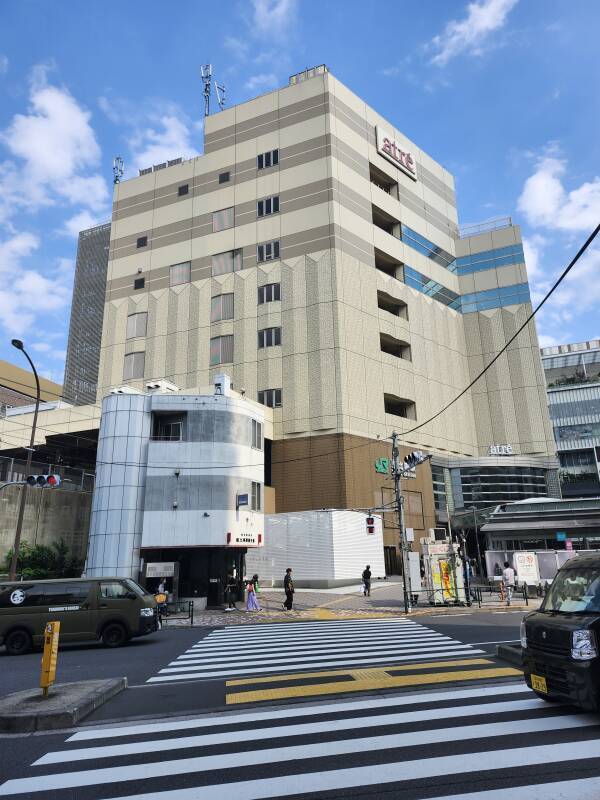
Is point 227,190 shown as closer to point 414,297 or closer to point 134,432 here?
point 414,297

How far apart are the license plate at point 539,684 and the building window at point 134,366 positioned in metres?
47.2

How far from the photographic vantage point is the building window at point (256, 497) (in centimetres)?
3145

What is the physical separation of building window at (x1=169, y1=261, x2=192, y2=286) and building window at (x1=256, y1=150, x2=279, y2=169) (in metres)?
11.4

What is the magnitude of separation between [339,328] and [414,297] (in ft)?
42.8

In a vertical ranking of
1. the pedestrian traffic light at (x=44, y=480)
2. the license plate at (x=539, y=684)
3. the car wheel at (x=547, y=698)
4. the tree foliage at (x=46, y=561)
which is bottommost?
the car wheel at (x=547, y=698)

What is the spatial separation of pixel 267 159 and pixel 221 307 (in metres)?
14.7

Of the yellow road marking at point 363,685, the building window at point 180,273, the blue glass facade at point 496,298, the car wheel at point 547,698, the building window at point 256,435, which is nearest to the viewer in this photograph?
the car wheel at point 547,698

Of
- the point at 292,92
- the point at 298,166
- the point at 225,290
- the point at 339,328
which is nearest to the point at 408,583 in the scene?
the point at 339,328

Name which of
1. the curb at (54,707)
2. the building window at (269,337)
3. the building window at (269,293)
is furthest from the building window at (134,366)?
the curb at (54,707)

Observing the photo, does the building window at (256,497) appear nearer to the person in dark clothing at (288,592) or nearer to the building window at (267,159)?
the person in dark clothing at (288,592)

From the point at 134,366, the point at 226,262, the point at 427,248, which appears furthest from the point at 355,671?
the point at 427,248

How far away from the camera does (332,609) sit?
81.9ft

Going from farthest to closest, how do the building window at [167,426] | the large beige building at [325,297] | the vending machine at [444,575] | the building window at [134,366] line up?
1. the building window at [134,366]
2. the large beige building at [325,297]
3. the building window at [167,426]
4. the vending machine at [444,575]

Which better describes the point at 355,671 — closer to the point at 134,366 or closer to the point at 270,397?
the point at 270,397
